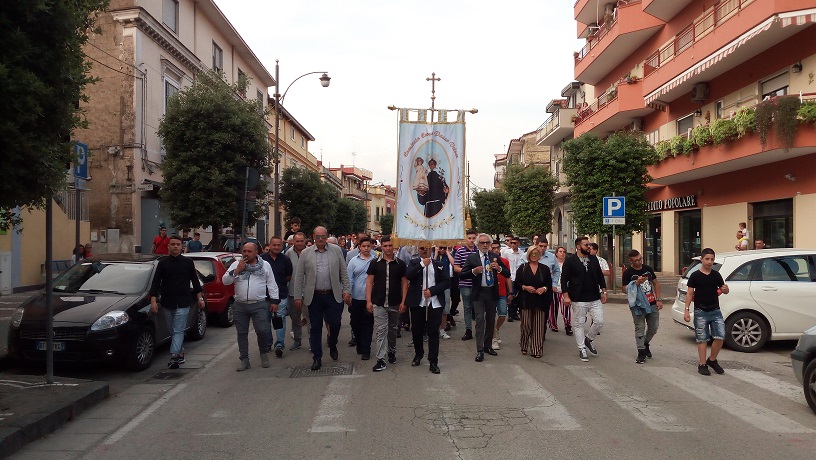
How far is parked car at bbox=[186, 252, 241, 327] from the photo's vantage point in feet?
39.7

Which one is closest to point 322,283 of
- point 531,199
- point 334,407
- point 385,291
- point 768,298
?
point 385,291

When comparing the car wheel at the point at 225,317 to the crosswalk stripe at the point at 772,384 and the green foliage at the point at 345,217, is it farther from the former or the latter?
the green foliage at the point at 345,217

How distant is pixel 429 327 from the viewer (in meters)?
8.30

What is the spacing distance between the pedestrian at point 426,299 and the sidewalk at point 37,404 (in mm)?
4011

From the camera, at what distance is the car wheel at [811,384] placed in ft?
20.2

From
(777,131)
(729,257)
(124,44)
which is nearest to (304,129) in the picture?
(124,44)

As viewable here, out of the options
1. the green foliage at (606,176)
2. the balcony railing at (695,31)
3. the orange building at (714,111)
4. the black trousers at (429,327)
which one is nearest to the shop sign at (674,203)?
the orange building at (714,111)

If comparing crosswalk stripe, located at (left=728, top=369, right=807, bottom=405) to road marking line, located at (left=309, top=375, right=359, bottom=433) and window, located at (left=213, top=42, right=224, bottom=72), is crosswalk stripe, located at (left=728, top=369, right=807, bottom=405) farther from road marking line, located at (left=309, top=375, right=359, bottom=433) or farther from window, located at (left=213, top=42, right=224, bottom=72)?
window, located at (left=213, top=42, right=224, bottom=72)

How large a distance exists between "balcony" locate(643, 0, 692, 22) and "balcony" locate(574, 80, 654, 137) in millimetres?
2692

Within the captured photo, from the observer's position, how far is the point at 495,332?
409 inches

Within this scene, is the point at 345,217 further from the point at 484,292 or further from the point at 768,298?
the point at 768,298

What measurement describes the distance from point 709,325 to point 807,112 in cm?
980

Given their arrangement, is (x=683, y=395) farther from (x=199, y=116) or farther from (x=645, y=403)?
(x=199, y=116)

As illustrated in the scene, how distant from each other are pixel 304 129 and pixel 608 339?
144 ft
